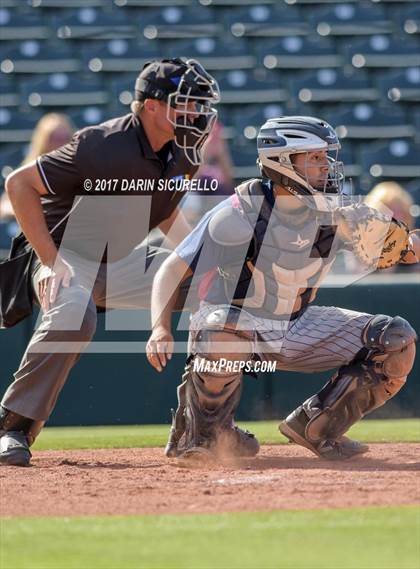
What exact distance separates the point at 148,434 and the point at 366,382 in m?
2.39

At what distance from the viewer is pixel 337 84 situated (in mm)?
12391

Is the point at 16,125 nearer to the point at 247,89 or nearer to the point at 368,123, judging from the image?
the point at 247,89

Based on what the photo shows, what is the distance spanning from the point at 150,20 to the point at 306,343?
26.5 feet

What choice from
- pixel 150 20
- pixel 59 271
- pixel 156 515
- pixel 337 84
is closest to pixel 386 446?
pixel 59 271

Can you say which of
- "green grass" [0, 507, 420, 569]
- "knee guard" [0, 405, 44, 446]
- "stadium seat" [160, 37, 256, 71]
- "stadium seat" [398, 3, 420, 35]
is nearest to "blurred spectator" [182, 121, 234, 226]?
"stadium seat" [160, 37, 256, 71]

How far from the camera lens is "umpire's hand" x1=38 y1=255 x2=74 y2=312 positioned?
556 cm

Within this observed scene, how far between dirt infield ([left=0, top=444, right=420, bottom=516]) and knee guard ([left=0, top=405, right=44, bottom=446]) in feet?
0.57

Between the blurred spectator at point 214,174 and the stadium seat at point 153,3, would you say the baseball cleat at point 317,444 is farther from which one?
the stadium seat at point 153,3

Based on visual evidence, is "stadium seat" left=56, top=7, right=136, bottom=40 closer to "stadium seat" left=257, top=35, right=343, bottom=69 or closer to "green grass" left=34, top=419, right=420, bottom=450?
"stadium seat" left=257, top=35, right=343, bottom=69

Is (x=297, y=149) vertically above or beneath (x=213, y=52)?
beneath

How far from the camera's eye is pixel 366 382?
5562 millimetres

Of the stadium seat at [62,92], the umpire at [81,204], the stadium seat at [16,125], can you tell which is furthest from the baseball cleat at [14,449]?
the stadium seat at [62,92]

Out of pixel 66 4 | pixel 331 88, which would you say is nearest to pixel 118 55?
pixel 66 4

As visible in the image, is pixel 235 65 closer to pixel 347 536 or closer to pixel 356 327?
pixel 356 327
